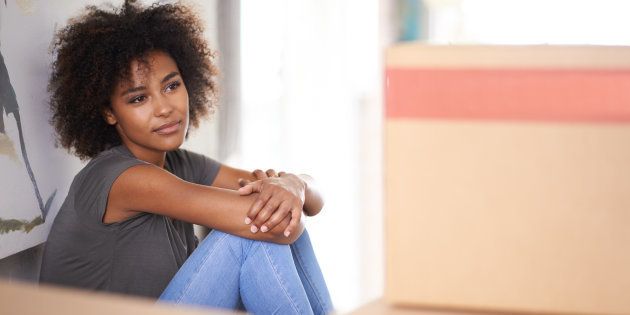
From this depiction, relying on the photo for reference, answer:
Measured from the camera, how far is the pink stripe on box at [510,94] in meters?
0.55

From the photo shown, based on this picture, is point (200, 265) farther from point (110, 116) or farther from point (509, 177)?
point (509, 177)

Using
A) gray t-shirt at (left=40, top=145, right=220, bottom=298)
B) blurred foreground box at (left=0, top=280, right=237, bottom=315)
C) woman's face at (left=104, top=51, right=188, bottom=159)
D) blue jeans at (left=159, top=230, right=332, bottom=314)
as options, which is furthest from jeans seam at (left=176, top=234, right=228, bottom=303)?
blurred foreground box at (left=0, top=280, right=237, bottom=315)

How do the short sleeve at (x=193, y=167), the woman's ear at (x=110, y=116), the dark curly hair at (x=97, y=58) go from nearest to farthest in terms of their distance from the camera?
the dark curly hair at (x=97, y=58) < the woman's ear at (x=110, y=116) < the short sleeve at (x=193, y=167)

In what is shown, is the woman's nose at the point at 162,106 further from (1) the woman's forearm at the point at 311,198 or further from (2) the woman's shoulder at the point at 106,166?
(1) the woman's forearm at the point at 311,198

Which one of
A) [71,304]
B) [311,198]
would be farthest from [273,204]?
[71,304]

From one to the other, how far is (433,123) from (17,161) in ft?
3.24

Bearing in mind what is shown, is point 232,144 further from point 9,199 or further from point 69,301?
point 69,301

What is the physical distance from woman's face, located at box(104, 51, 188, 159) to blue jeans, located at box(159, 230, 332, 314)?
0.89 feet

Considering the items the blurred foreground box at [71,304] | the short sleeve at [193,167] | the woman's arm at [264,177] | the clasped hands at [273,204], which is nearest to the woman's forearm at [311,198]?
the woman's arm at [264,177]

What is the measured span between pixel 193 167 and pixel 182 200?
0.37 m

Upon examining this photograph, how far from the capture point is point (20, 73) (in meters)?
1.36

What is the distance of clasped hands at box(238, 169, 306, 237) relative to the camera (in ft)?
4.68

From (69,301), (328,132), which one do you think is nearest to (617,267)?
(69,301)

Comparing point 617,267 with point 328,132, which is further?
point 328,132
